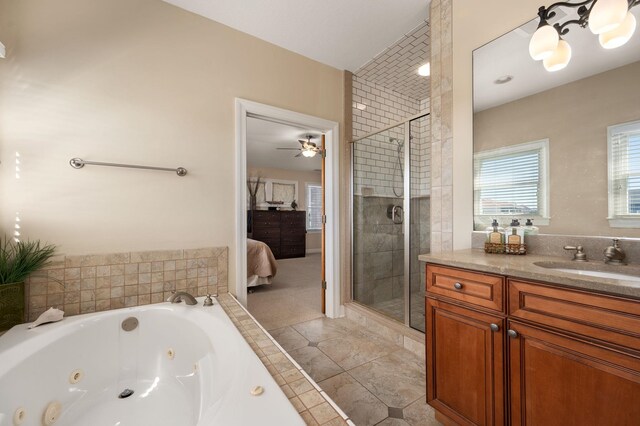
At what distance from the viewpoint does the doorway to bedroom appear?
3209mm

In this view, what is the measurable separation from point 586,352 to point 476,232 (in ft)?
2.94

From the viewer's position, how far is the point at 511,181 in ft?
5.17

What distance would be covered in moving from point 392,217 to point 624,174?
1593mm

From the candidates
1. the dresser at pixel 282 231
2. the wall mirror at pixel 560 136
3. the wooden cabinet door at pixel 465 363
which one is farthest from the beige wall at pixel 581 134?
the dresser at pixel 282 231

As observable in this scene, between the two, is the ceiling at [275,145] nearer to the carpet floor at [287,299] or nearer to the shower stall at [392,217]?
the shower stall at [392,217]

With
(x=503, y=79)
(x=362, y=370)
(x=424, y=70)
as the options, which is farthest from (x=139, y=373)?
(x=424, y=70)

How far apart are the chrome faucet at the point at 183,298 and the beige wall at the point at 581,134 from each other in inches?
84.1

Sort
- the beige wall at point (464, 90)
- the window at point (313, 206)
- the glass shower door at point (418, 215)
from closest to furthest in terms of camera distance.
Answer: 1. the beige wall at point (464, 90)
2. the glass shower door at point (418, 215)
3. the window at point (313, 206)

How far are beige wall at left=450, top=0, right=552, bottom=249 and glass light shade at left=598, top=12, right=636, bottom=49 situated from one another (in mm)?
562

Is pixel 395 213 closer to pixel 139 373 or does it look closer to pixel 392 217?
pixel 392 217

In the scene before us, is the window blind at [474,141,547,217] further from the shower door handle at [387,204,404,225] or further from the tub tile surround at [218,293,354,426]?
the tub tile surround at [218,293,354,426]

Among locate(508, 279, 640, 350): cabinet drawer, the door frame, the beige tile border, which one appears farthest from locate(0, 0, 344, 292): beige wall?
locate(508, 279, 640, 350): cabinet drawer

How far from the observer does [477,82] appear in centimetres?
171

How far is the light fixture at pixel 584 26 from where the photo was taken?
109 centimetres
